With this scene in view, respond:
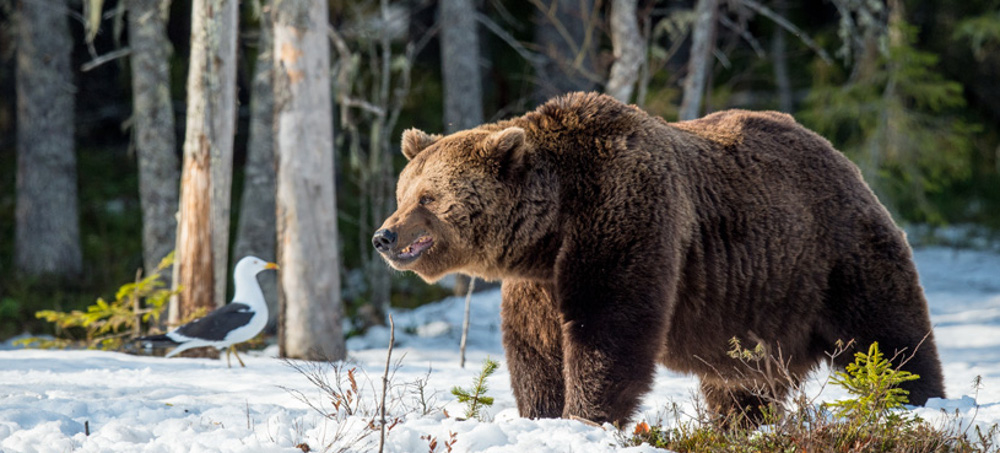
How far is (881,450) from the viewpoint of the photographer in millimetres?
3885

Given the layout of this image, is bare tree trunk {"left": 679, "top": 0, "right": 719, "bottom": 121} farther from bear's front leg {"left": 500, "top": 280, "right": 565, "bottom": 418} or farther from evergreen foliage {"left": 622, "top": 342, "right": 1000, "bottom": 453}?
evergreen foliage {"left": 622, "top": 342, "right": 1000, "bottom": 453}

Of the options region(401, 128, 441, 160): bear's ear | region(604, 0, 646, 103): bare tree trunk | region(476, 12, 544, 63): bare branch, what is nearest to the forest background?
region(604, 0, 646, 103): bare tree trunk

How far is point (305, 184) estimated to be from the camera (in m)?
8.50

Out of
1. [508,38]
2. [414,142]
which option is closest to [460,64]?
[508,38]

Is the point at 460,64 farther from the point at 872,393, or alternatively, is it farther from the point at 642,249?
the point at 872,393

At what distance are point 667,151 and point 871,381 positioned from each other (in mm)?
1427

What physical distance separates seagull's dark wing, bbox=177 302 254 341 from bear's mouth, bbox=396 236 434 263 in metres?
3.07

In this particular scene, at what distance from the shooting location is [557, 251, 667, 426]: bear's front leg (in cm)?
427

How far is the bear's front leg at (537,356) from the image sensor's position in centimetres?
466

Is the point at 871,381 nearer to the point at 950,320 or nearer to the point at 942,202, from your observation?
the point at 950,320

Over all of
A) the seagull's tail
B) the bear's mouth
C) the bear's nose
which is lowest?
the seagull's tail

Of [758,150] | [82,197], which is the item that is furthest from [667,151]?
[82,197]

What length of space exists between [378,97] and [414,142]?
923 cm

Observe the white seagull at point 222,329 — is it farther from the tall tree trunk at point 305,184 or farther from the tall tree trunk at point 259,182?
the tall tree trunk at point 259,182
